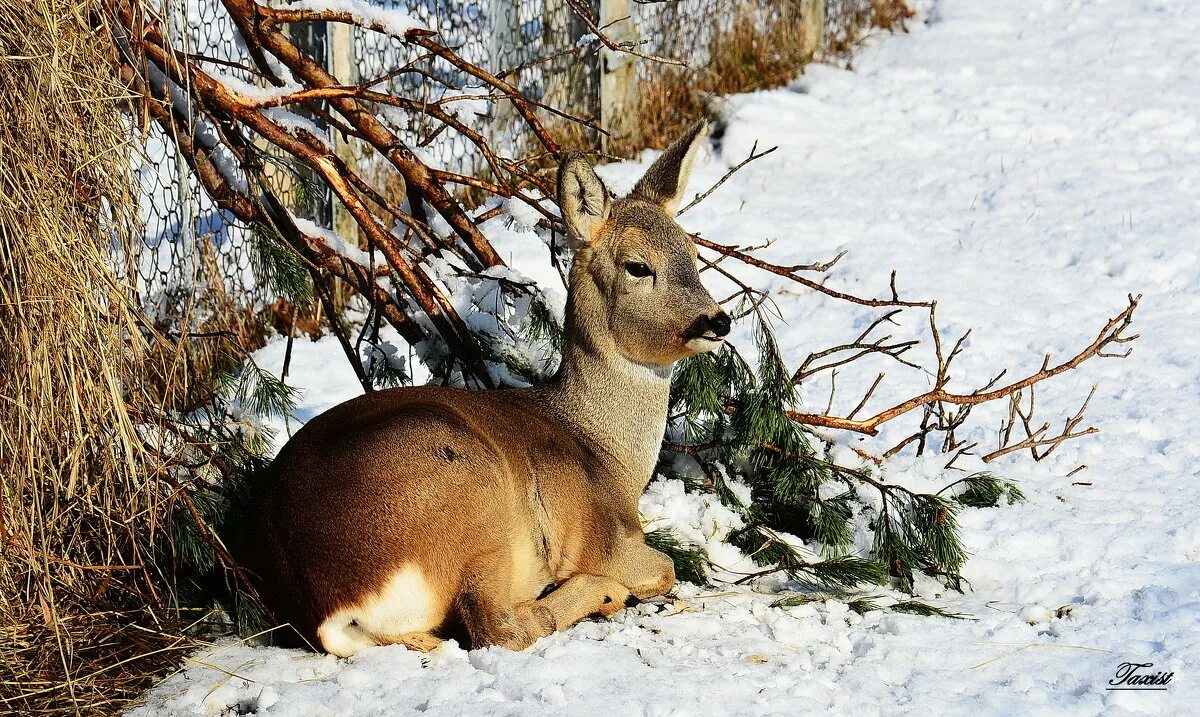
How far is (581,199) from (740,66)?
6.34m

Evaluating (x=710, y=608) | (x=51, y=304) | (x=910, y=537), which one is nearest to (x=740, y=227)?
(x=910, y=537)

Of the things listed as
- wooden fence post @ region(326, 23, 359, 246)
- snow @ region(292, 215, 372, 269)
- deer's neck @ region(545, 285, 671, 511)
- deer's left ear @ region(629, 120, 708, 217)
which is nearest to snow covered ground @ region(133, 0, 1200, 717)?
deer's neck @ region(545, 285, 671, 511)

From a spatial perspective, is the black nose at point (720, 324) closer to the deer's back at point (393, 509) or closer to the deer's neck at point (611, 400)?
the deer's neck at point (611, 400)

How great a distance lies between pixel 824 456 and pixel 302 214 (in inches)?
151

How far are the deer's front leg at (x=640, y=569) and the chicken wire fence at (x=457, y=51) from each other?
8.71ft

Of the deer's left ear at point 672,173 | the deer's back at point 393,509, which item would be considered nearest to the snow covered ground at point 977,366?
the deer's back at point 393,509

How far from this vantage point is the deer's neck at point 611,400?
4.55 meters

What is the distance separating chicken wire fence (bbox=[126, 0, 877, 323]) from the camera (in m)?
6.90

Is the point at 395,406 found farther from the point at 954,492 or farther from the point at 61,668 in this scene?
the point at 954,492

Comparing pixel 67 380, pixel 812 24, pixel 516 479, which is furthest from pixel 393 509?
pixel 812 24

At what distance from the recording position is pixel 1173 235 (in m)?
8.09

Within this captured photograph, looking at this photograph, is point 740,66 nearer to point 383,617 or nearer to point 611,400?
point 611,400

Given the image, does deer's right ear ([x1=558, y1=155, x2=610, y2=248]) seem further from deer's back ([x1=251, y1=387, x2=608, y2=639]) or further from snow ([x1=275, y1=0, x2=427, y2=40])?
deer's back ([x1=251, y1=387, x2=608, y2=639])

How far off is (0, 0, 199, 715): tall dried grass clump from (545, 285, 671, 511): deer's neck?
143cm
